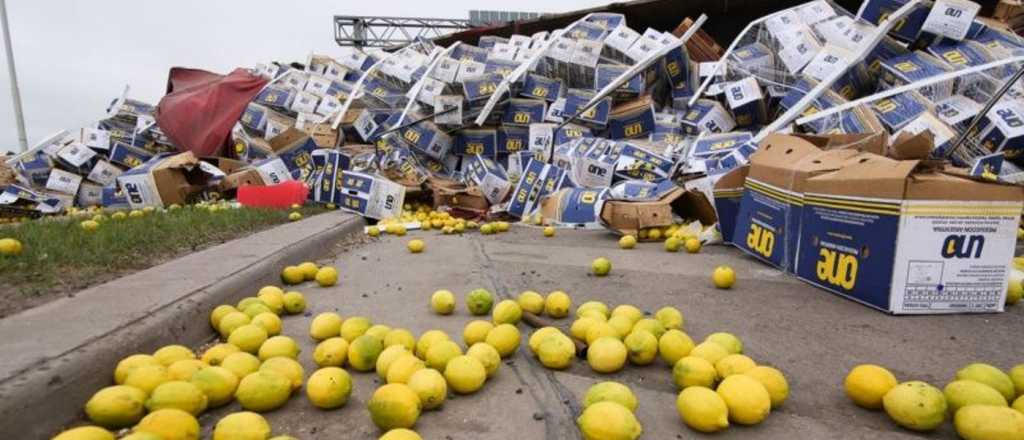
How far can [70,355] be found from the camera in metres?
1.79

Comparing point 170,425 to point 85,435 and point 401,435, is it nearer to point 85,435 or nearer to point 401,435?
point 85,435

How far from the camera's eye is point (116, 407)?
165 centimetres

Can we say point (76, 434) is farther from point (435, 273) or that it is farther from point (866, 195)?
point (866, 195)

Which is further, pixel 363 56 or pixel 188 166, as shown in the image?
pixel 363 56

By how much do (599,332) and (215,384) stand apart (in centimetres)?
141

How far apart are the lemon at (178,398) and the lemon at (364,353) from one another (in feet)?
1.72

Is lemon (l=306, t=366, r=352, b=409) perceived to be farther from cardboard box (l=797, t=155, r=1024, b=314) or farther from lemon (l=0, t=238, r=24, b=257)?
lemon (l=0, t=238, r=24, b=257)

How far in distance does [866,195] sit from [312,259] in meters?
3.79

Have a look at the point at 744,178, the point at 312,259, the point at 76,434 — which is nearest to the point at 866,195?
the point at 744,178

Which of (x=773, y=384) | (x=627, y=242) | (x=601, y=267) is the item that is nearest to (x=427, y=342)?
(x=773, y=384)

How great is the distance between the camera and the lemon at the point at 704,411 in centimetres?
158

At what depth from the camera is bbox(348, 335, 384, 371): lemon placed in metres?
2.07

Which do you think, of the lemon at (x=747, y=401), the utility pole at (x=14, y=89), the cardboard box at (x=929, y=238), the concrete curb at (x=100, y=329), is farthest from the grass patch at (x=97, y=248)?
the utility pole at (x=14, y=89)

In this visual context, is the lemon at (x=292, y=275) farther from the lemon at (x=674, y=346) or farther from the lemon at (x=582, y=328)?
the lemon at (x=674, y=346)
